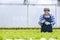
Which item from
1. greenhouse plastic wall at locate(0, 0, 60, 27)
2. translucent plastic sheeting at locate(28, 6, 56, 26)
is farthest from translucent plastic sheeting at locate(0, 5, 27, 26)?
translucent plastic sheeting at locate(28, 6, 56, 26)

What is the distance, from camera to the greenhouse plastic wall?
246 inches

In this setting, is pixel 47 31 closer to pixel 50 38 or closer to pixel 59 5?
pixel 50 38

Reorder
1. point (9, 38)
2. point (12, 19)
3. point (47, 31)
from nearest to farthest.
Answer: point (9, 38)
point (47, 31)
point (12, 19)

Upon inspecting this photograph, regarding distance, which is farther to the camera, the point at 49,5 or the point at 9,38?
the point at 49,5

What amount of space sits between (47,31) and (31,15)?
8.65ft

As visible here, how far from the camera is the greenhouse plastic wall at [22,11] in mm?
6246

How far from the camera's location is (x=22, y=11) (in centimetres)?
634

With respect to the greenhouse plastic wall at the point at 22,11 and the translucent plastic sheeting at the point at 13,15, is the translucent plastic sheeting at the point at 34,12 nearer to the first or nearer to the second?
the greenhouse plastic wall at the point at 22,11

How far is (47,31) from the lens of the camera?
3684 millimetres

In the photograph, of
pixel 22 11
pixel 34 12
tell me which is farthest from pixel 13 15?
pixel 34 12

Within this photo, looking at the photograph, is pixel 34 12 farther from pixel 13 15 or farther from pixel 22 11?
pixel 13 15

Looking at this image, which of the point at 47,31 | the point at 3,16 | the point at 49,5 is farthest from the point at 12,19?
the point at 47,31

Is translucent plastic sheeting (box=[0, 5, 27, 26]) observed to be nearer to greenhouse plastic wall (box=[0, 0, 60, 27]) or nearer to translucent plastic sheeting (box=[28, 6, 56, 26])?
greenhouse plastic wall (box=[0, 0, 60, 27])

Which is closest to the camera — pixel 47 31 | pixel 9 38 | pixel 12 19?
pixel 9 38
